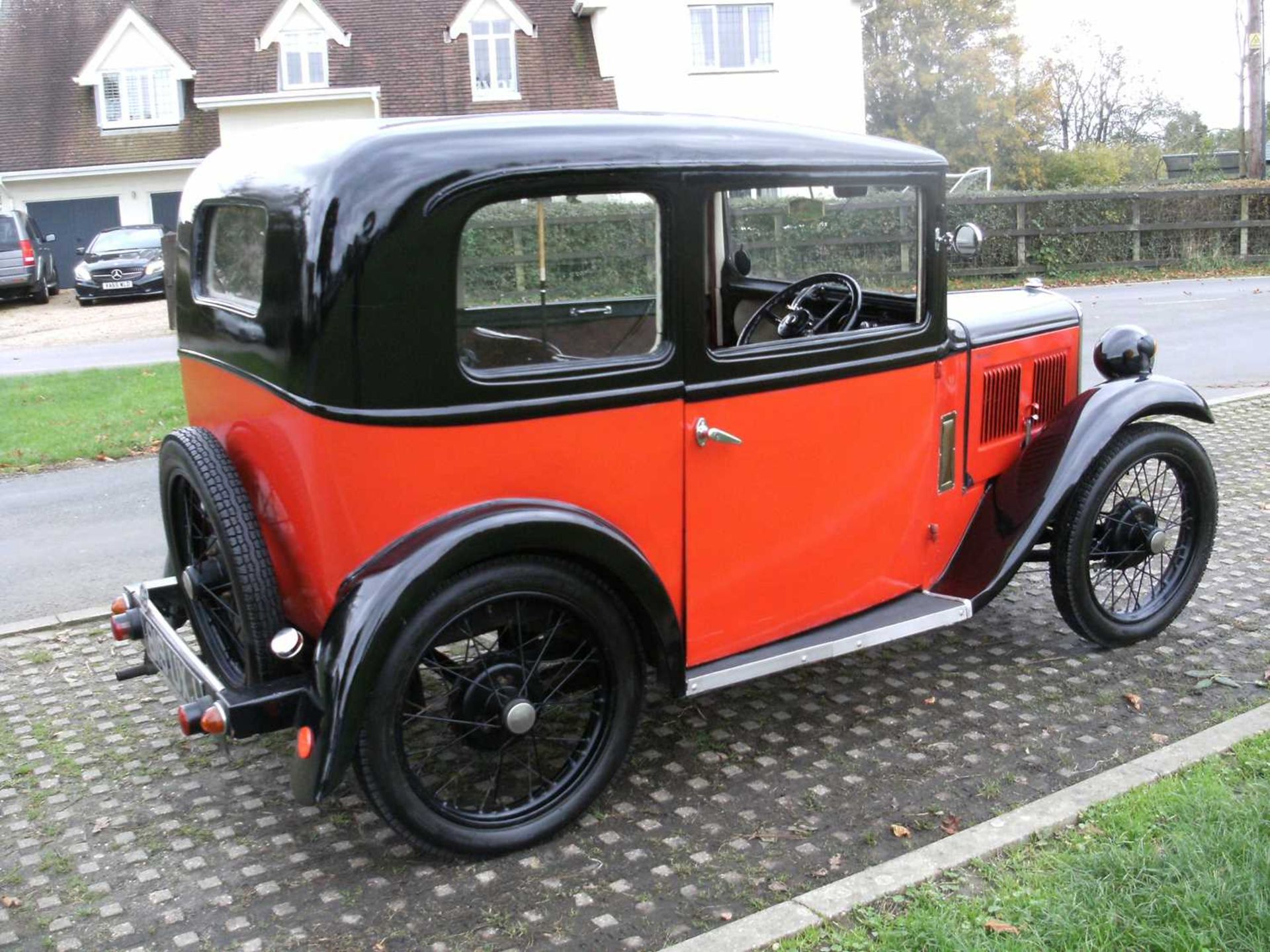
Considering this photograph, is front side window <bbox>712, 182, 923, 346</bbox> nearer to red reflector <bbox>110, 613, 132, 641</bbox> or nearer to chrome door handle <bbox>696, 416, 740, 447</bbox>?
chrome door handle <bbox>696, 416, 740, 447</bbox>

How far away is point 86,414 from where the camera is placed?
34.3ft

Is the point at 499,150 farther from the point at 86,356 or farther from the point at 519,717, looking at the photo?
the point at 86,356

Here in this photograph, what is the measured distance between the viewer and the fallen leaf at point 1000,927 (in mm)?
2875

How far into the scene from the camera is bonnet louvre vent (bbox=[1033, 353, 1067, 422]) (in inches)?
193

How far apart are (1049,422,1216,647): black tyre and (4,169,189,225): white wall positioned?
97.0 feet

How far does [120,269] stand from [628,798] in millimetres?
21899

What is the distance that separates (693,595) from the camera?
146 inches

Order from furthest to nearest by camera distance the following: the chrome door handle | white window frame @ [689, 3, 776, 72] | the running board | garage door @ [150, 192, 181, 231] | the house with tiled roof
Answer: garage door @ [150, 192, 181, 231] → the house with tiled roof → white window frame @ [689, 3, 776, 72] → the running board → the chrome door handle

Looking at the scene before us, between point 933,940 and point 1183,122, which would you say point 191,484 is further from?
point 1183,122

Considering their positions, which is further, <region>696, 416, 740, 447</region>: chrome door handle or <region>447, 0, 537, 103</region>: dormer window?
<region>447, 0, 537, 103</region>: dormer window

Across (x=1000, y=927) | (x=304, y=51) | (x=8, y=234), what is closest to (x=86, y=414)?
(x=1000, y=927)

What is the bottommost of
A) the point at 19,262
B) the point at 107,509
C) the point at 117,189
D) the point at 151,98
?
the point at 107,509

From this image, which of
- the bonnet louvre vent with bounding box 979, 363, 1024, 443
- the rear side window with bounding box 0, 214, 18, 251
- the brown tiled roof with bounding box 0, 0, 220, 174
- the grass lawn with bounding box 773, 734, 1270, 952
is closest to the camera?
the grass lawn with bounding box 773, 734, 1270, 952

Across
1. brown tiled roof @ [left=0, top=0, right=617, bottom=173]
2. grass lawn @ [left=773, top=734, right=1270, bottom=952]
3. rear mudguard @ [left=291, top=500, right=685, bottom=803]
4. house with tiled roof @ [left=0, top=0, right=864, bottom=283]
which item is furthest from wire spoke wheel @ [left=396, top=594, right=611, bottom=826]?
brown tiled roof @ [left=0, top=0, right=617, bottom=173]
